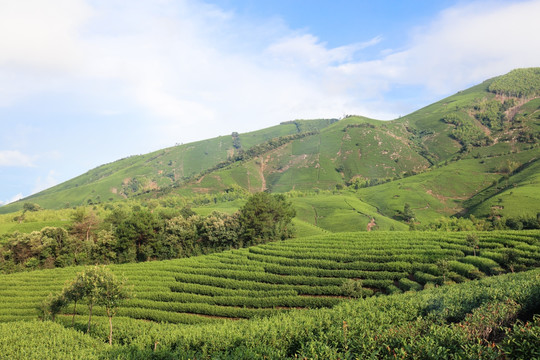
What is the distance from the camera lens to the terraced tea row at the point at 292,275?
122 ft

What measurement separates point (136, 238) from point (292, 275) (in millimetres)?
42436

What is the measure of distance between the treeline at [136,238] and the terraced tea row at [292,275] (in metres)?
14.0

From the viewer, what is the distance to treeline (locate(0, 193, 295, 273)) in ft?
213

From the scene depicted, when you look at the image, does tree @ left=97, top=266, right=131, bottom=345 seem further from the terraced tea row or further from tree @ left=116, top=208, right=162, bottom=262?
tree @ left=116, top=208, right=162, bottom=262

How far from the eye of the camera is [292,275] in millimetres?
45000

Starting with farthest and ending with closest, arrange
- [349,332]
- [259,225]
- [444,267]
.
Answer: [259,225]
[444,267]
[349,332]

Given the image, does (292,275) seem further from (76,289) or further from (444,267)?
(76,289)

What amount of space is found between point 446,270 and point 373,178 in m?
153

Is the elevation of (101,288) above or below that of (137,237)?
below

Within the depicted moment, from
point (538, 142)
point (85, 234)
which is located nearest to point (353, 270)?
point (85, 234)

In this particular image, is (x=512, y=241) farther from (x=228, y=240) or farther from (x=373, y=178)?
(x=373, y=178)

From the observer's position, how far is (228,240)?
70.9 metres

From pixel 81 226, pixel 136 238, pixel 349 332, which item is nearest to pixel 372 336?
pixel 349 332

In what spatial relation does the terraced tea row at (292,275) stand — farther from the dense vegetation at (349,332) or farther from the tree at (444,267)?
the dense vegetation at (349,332)
